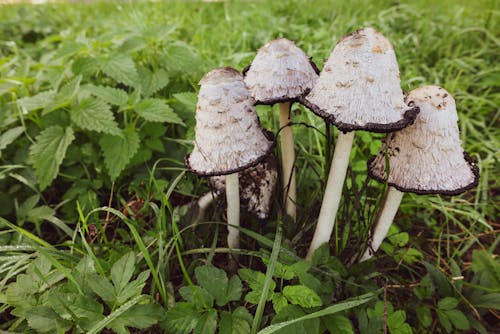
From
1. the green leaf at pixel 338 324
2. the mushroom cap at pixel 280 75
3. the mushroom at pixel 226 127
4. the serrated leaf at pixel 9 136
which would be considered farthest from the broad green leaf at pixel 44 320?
the serrated leaf at pixel 9 136

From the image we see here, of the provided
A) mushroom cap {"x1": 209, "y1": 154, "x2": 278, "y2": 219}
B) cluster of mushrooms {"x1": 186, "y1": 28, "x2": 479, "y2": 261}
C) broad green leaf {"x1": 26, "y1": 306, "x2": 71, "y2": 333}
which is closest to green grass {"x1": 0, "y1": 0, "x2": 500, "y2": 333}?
broad green leaf {"x1": 26, "y1": 306, "x2": 71, "y2": 333}

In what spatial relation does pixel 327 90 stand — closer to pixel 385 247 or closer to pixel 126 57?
pixel 385 247

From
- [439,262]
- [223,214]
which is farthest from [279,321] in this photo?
[439,262]

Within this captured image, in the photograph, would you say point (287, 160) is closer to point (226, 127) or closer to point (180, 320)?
point (226, 127)

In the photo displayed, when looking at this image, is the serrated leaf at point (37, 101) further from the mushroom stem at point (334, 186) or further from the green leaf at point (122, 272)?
the mushroom stem at point (334, 186)

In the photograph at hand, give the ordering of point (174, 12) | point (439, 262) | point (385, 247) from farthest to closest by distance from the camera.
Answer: point (174, 12) < point (439, 262) < point (385, 247)

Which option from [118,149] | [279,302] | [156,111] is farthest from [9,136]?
[279,302]
